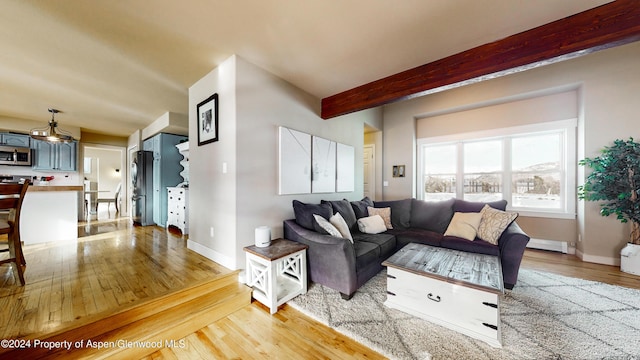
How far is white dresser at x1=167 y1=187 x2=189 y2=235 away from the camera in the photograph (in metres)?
3.82

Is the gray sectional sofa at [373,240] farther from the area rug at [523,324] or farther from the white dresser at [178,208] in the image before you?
the white dresser at [178,208]

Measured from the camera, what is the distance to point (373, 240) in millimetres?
2748

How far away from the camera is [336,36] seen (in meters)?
2.07

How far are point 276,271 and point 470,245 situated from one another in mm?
2331

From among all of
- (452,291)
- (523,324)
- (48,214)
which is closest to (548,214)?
(523,324)

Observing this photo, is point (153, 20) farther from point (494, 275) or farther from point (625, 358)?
point (625, 358)

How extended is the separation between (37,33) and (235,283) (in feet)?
9.87

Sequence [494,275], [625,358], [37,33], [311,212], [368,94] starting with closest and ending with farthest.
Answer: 1. [625,358]
2. [494,275]
3. [37,33]
4. [311,212]
5. [368,94]

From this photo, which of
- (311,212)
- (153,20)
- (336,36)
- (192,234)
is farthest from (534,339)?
(153,20)

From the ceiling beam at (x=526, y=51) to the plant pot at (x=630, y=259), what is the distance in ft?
8.79

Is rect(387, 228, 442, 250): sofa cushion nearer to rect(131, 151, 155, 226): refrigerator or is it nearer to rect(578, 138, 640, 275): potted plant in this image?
rect(578, 138, 640, 275): potted plant

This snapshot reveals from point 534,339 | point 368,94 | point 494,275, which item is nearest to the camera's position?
point 534,339

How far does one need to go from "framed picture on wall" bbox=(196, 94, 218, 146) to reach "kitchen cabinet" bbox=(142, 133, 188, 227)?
2288 mm

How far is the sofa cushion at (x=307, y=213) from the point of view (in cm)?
262
